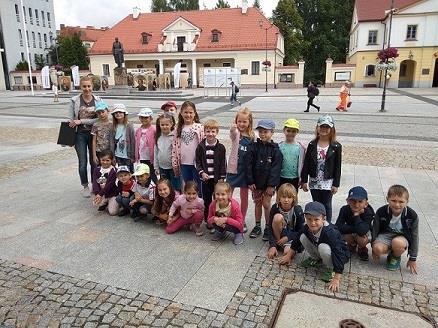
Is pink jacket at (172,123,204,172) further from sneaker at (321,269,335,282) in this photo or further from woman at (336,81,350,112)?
woman at (336,81,350,112)

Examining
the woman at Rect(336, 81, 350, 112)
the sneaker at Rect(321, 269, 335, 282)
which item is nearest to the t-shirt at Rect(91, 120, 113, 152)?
the sneaker at Rect(321, 269, 335, 282)

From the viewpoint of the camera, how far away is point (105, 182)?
555cm

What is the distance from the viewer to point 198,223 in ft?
15.9

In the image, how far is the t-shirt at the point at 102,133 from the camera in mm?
5770

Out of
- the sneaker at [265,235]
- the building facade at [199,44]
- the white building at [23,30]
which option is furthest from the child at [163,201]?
the white building at [23,30]

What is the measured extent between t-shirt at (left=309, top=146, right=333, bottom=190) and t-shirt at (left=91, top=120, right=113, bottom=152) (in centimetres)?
314

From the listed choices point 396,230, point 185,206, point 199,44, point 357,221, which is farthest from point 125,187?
point 199,44

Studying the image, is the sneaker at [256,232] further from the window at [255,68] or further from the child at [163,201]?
the window at [255,68]

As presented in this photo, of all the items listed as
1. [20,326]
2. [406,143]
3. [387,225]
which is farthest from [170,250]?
[406,143]

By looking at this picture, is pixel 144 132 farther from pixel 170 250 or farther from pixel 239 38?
pixel 239 38

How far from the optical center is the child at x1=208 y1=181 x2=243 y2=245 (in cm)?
443

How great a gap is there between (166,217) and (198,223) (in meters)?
0.47

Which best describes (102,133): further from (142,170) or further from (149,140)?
(142,170)

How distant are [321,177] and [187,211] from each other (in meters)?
1.70
